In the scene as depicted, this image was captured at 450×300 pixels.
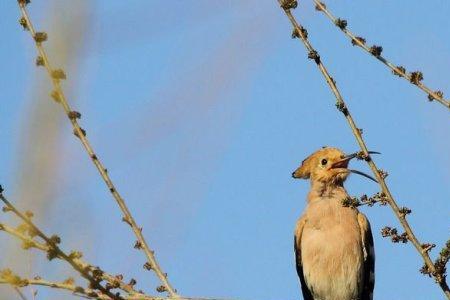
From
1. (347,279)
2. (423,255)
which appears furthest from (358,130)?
(347,279)

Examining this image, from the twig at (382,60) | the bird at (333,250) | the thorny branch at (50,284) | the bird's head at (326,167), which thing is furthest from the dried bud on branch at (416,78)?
the bird's head at (326,167)

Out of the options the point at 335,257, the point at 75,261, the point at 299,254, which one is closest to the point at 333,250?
the point at 335,257

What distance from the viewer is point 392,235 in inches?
124

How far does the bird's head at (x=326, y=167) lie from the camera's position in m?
7.80

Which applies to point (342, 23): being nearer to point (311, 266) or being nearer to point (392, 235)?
point (392, 235)

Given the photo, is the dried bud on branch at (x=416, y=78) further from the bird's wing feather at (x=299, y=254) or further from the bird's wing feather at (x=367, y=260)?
the bird's wing feather at (x=299, y=254)

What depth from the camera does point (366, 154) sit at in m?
3.20

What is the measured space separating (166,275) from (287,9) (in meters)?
1.31

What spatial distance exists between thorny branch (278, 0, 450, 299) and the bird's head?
4.27m

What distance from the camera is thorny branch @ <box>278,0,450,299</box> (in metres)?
3.02

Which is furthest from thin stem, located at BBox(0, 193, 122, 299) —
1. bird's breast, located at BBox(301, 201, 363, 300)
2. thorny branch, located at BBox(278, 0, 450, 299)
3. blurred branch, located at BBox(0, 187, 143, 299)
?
bird's breast, located at BBox(301, 201, 363, 300)

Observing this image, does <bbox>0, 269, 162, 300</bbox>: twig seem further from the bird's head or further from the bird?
the bird's head

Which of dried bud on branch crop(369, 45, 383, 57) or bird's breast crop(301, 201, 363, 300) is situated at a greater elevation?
bird's breast crop(301, 201, 363, 300)

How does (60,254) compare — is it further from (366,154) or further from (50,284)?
(366,154)
